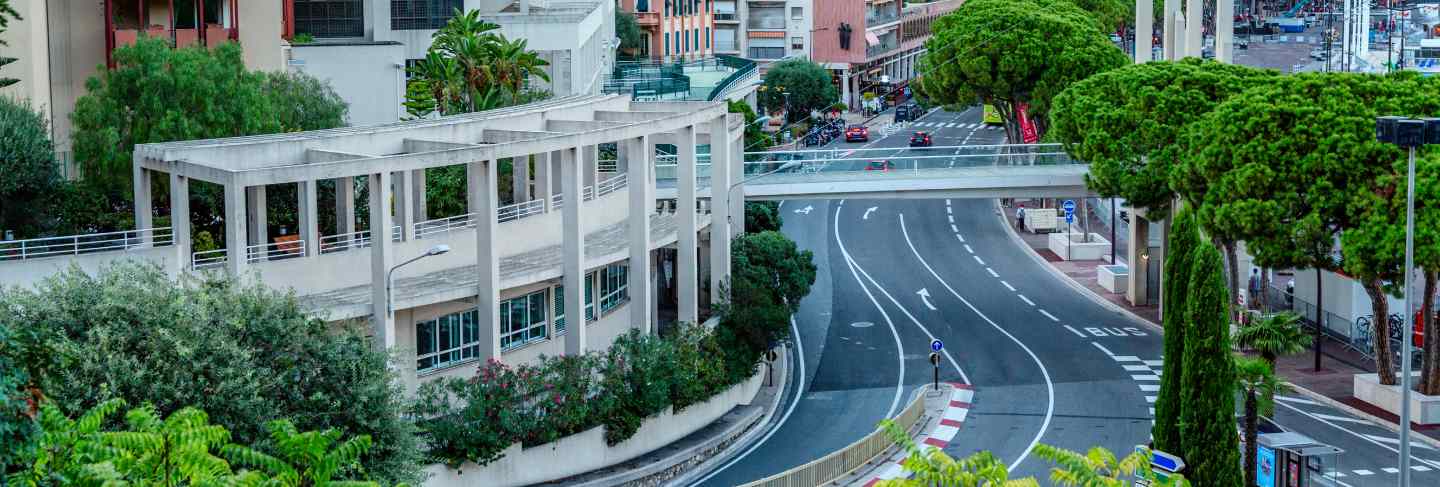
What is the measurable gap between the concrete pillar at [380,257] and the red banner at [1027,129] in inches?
1959

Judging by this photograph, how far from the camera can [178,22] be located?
5638 cm

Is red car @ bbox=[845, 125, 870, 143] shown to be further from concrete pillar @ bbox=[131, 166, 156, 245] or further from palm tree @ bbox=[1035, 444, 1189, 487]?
palm tree @ bbox=[1035, 444, 1189, 487]

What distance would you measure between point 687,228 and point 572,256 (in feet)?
20.9

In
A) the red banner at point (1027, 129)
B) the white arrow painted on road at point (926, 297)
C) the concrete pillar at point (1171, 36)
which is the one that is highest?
the concrete pillar at point (1171, 36)

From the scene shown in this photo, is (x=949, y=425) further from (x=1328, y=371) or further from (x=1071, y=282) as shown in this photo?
(x=1071, y=282)

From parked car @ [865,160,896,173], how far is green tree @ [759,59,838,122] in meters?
57.4

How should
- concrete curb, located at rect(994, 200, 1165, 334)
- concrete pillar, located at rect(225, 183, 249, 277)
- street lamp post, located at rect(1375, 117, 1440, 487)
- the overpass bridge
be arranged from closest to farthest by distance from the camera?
street lamp post, located at rect(1375, 117, 1440, 487) < concrete pillar, located at rect(225, 183, 249, 277) < the overpass bridge < concrete curb, located at rect(994, 200, 1165, 334)

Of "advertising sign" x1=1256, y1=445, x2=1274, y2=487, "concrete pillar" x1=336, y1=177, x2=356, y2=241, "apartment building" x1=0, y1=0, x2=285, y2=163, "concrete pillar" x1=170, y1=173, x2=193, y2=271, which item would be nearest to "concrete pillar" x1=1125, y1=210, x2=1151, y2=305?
"advertising sign" x1=1256, y1=445, x2=1274, y2=487

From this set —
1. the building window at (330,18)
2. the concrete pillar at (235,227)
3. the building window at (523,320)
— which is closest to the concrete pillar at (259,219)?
the concrete pillar at (235,227)

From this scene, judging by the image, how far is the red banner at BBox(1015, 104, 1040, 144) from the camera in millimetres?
87062

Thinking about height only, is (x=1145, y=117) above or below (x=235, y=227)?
above

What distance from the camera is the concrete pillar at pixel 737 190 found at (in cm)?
5894

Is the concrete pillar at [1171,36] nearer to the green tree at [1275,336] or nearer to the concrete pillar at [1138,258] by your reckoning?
the concrete pillar at [1138,258]

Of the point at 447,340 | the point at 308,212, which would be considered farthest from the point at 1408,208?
the point at 308,212
